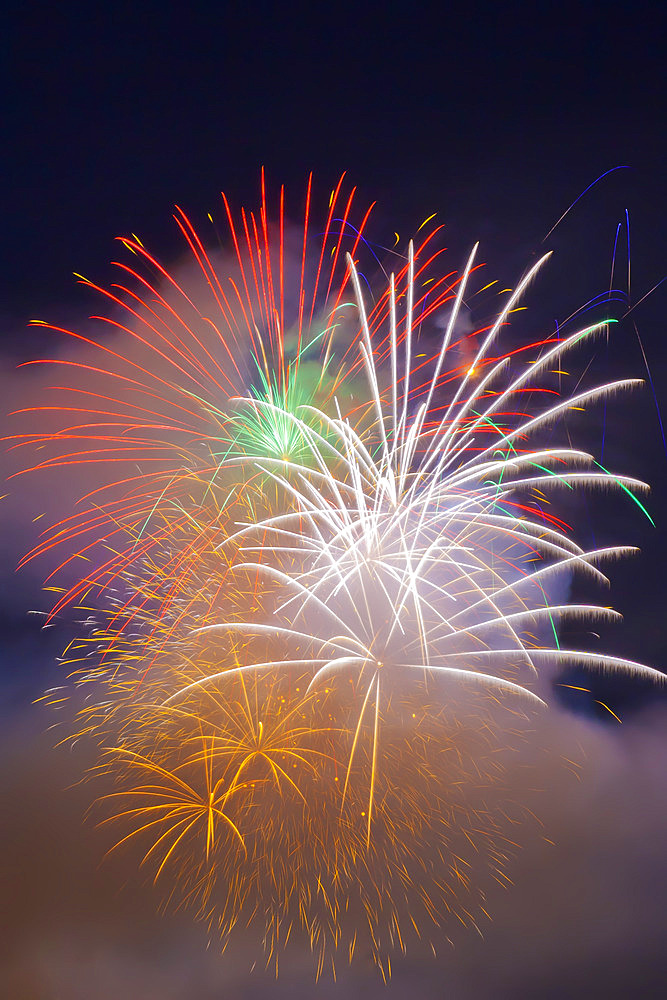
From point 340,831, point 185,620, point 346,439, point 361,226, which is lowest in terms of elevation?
point 340,831

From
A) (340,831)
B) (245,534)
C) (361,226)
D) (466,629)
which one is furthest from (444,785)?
(361,226)

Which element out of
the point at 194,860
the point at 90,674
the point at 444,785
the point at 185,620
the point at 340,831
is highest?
the point at 185,620

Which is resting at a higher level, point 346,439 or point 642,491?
point 346,439

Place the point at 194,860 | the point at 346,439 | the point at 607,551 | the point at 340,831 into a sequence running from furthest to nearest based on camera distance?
1. the point at 194,860
2. the point at 340,831
3. the point at 607,551
4. the point at 346,439

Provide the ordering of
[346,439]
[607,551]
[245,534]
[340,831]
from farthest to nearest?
[340,831]
[245,534]
[607,551]
[346,439]

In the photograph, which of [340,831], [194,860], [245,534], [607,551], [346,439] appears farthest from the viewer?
[194,860]

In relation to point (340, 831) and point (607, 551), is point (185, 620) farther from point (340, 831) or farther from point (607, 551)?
point (607, 551)

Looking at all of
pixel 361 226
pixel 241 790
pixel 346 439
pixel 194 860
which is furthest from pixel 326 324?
pixel 194 860

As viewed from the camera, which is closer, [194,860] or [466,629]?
[466,629]

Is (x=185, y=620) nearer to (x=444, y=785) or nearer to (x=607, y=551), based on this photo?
(x=444, y=785)
